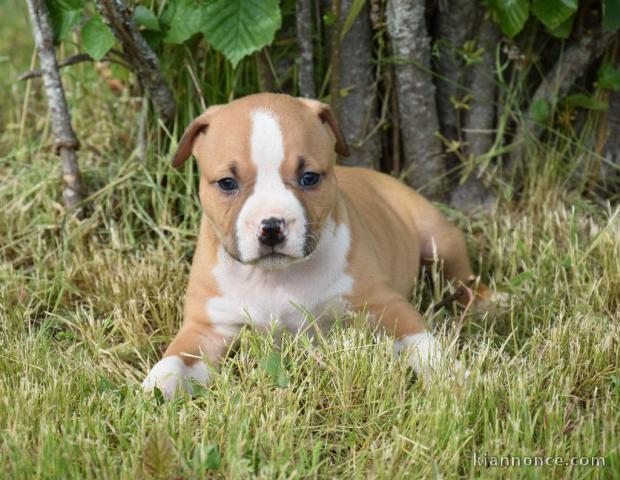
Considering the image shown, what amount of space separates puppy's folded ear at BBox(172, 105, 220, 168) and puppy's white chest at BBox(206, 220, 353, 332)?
420mm

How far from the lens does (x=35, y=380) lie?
3357 millimetres

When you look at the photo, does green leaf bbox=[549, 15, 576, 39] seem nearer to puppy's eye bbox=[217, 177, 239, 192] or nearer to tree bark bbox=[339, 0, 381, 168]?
tree bark bbox=[339, 0, 381, 168]

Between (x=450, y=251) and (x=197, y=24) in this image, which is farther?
(x=450, y=251)

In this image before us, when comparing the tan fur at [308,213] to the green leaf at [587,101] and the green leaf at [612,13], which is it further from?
the green leaf at [612,13]

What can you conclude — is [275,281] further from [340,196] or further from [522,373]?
[522,373]

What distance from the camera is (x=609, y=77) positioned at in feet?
15.8

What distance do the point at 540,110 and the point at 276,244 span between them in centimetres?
231

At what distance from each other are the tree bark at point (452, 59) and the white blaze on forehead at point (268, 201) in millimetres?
1826

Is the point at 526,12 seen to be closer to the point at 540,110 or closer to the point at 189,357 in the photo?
the point at 540,110

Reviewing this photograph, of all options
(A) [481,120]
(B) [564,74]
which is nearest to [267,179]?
(A) [481,120]

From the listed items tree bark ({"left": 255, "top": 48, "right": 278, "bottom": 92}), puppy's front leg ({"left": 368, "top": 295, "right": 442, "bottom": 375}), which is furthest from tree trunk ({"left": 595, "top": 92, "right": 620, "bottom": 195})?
puppy's front leg ({"left": 368, "top": 295, "right": 442, "bottom": 375})

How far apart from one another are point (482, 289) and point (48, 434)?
96.6 inches

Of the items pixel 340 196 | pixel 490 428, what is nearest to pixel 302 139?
pixel 340 196

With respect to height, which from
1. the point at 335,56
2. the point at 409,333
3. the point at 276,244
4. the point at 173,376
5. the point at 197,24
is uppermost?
the point at 197,24
